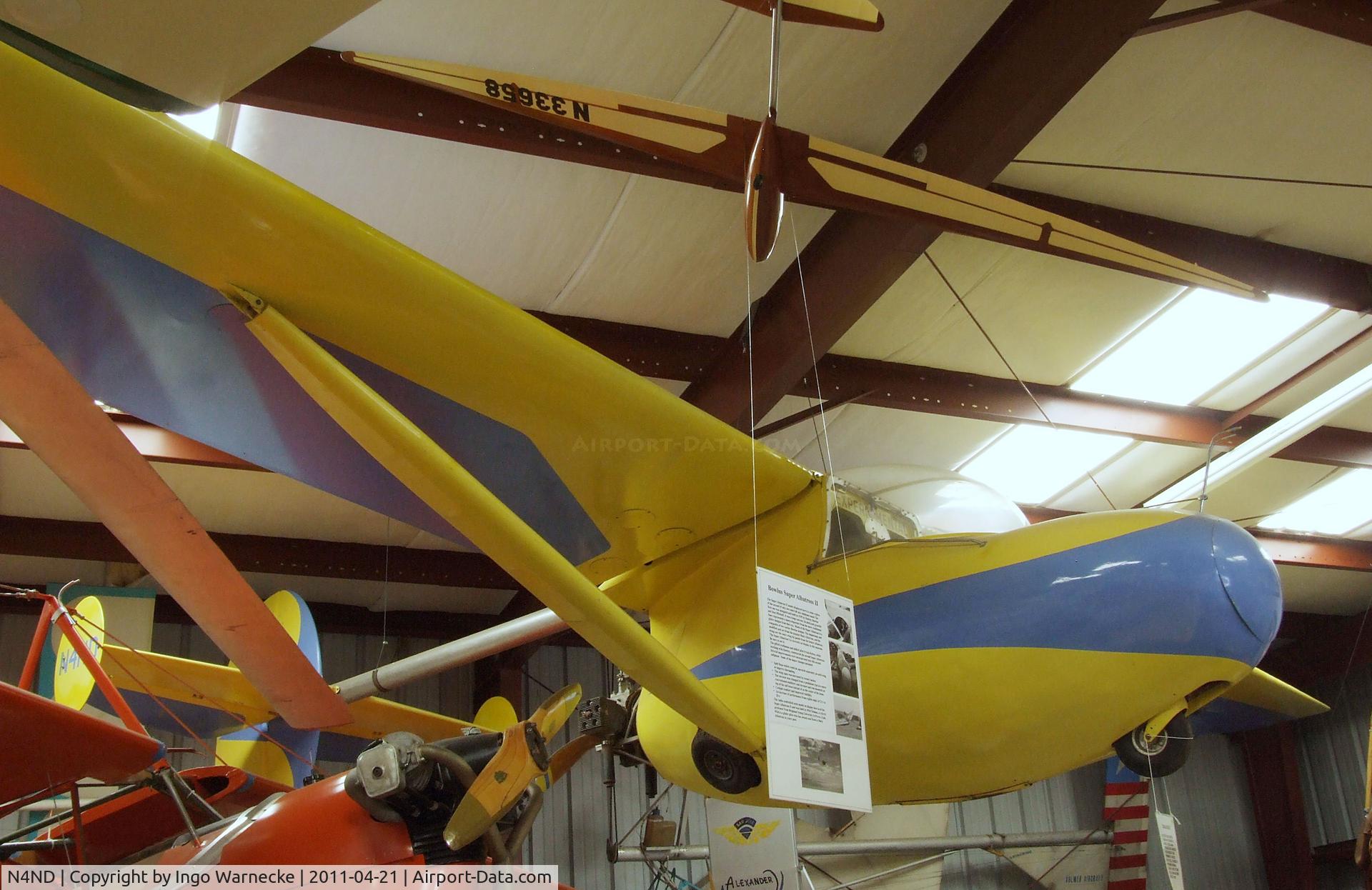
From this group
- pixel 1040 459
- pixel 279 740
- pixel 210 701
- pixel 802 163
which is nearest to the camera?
pixel 802 163

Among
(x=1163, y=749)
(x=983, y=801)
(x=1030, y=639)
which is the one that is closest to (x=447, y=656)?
(x=1030, y=639)

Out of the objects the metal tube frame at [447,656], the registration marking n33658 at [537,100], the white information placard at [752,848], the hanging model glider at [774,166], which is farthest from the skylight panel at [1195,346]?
the registration marking n33658 at [537,100]

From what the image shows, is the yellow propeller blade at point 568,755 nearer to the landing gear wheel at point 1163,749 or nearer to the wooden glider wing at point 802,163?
the landing gear wheel at point 1163,749

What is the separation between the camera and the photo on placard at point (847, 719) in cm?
262

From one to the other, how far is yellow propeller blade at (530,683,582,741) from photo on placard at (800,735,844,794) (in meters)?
0.95

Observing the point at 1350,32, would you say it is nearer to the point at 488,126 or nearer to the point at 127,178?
the point at 488,126

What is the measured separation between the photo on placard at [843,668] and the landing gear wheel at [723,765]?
92cm

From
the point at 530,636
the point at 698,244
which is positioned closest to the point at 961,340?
the point at 698,244

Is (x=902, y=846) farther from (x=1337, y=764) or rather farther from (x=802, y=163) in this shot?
(x=802, y=163)

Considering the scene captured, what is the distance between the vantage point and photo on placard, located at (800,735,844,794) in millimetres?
2463

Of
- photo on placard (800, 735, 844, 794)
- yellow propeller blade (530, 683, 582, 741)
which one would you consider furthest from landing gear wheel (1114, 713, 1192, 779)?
yellow propeller blade (530, 683, 582, 741)

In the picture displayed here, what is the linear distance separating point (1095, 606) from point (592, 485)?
68.9 inches

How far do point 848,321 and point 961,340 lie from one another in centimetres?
178

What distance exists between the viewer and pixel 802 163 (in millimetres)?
3535
